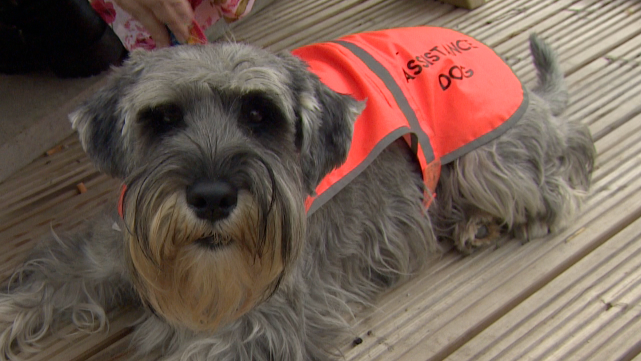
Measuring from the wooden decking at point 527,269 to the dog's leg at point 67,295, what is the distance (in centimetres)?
8

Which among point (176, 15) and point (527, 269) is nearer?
point (176, 15)

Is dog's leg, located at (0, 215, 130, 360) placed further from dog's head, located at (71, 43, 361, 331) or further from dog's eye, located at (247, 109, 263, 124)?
dog's eye, located at (247, 109, 263, 124)

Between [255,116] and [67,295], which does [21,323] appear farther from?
[255,116]

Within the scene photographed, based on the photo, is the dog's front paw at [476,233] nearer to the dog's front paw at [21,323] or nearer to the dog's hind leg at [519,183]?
the dog's hind leg at [519,183]

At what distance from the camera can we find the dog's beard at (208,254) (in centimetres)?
162

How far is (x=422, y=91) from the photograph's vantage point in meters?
2.58

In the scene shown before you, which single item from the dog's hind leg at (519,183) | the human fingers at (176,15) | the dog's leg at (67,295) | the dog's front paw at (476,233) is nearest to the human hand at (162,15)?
the human fingers at (176,15)

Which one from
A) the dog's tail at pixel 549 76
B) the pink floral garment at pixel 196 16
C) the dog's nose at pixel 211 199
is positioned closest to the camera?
the dog's nose at pixel 211 199

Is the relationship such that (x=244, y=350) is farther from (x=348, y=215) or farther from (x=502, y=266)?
(x=502, y=266)

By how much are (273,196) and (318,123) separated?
0.37 meters

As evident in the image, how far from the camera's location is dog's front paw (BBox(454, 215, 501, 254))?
8.53 ft

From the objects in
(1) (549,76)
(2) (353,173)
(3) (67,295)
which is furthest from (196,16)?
(1) (549,76)

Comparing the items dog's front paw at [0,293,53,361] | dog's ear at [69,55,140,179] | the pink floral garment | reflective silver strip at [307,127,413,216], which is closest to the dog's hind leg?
→ reflective silver strip at [307,127,413,216]

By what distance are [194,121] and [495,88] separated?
1418 mm
